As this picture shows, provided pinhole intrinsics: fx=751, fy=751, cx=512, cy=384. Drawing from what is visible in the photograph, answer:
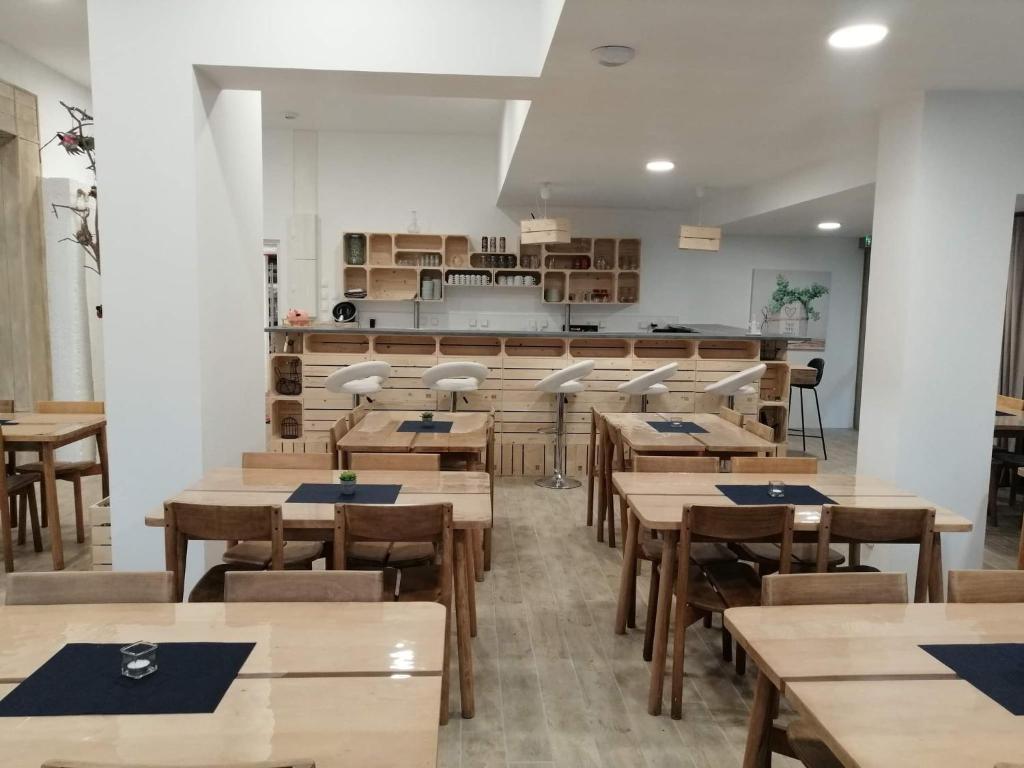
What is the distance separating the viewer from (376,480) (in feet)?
10.5

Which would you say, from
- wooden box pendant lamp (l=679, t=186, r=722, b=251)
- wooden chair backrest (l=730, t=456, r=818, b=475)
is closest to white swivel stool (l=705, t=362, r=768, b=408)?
wooden box pendant lamp (l=679, t=186, r=722, b=251)

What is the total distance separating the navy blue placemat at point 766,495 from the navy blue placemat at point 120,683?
2013 millimetres

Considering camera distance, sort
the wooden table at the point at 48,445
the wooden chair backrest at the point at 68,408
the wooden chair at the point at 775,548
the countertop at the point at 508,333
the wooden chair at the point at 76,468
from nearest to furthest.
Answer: the wooden chair at the point at 775,548
the wooden table at the point at 48,445
the wooden chair at the point at 76,468
the wooden chair backrest at the point at 68,408
the countertop at the point at 508,333

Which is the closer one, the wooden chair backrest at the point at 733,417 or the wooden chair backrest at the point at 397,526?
the wooden chair backrest at the point at 397,526

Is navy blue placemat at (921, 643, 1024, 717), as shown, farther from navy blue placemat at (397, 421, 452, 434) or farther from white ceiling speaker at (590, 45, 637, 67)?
navy blue placemat at (397, 421, 452, 434)

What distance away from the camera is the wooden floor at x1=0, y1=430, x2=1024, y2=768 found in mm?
2580

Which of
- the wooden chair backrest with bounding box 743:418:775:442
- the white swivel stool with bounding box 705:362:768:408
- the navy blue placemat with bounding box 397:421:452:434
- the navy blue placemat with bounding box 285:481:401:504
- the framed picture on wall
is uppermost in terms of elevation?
the framed picture on wall

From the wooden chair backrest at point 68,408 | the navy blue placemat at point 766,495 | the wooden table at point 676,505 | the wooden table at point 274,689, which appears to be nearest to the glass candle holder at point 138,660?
the wooden table at point 274,689

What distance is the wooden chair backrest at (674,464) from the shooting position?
11.4ft

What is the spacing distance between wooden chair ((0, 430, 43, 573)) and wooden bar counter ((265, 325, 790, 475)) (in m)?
1.95

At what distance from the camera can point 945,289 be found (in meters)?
3.71

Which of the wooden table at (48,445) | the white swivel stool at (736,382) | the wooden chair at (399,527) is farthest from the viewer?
the white swivel stool at (736,382)

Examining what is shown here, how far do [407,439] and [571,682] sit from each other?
162 centimetres

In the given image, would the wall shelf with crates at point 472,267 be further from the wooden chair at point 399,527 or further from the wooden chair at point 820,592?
the wooden chair at point 820,592
